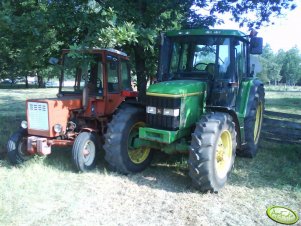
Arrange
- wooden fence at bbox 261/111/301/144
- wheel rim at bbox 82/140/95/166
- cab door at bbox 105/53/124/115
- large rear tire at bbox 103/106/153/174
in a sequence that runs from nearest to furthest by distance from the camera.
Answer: large rear tire at bbox 103/106/153/174, wheel rim at bbox 82/140/95/166, cab door at bbox 105/53/124/115, wooden fence at bbox 261/111/301/144

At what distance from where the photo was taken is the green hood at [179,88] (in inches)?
217

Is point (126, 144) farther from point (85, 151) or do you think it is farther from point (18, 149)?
point (18, 149)

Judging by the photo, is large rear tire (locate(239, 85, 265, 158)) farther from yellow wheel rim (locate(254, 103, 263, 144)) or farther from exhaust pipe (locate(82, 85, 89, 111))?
exhaust pipe (locate(82, 85, 89, 111))

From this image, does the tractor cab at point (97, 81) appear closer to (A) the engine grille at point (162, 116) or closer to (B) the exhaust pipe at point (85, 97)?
(B) the exhaust pipe at point (85, 97)

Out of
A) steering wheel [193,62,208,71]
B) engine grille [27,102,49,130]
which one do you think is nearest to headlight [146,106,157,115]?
steering wheel [193,62,208,71]

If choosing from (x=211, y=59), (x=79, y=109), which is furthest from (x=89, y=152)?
(x=211, y=59)

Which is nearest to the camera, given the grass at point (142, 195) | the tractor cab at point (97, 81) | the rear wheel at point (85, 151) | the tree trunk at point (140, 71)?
Result: the grass at point (142, 195)

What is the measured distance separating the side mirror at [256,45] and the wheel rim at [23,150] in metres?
4.56

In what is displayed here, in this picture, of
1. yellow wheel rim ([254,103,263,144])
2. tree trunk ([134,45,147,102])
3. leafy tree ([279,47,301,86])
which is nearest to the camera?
yellow wheel rim ([254,103,263,144])

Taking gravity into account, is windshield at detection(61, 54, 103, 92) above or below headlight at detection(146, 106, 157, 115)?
above

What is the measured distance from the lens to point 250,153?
7059 millimetres

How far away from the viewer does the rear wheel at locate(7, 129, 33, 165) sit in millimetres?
6676

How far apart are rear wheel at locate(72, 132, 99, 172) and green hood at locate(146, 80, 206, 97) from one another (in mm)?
1510
